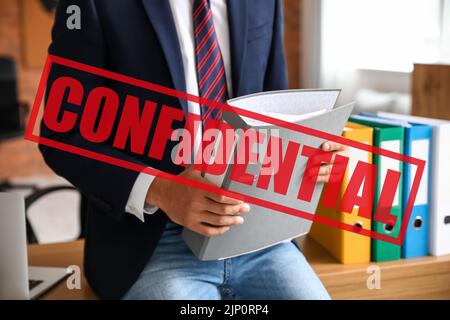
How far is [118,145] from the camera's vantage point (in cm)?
125

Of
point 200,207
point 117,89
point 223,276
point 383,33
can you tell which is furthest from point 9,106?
point 200,207

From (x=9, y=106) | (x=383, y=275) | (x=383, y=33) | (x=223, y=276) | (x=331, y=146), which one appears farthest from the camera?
(x=9, y=106)

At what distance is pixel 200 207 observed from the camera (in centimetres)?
105

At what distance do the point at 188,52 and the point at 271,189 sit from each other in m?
0.39

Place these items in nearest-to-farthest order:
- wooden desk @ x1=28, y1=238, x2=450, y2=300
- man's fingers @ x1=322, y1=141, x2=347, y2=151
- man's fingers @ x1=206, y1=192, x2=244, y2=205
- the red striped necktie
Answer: man's fingers @ x1=206, y1=192, x2=244, y2=205, man's fingers @ x1=322, y1=141, x2=347, y2=151, the red striped necktie, wooden desk @ x1=28, y1=238, x2=450, y2=300

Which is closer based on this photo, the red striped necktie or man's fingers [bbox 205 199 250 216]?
man's fingers [bbox 205 199 250 216]

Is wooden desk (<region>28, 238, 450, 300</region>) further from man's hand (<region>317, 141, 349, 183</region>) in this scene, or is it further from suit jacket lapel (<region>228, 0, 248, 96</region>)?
suit jacket lapel (<region>228, 0, 248, 96</region>)

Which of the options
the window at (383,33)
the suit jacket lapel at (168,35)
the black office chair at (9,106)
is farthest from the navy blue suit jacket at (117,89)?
the black office chair at (9,106)

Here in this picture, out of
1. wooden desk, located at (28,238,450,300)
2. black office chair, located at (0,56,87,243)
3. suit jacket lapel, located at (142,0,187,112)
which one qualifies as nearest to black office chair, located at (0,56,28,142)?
black office chair, located at (0,56,87,243)

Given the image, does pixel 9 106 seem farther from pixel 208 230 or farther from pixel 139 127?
pixel 208 230

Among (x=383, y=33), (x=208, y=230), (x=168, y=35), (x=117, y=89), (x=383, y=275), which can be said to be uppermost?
(x=383, y=33)

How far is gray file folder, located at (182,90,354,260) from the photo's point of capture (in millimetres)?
1028

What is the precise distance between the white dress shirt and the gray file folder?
123 mm
